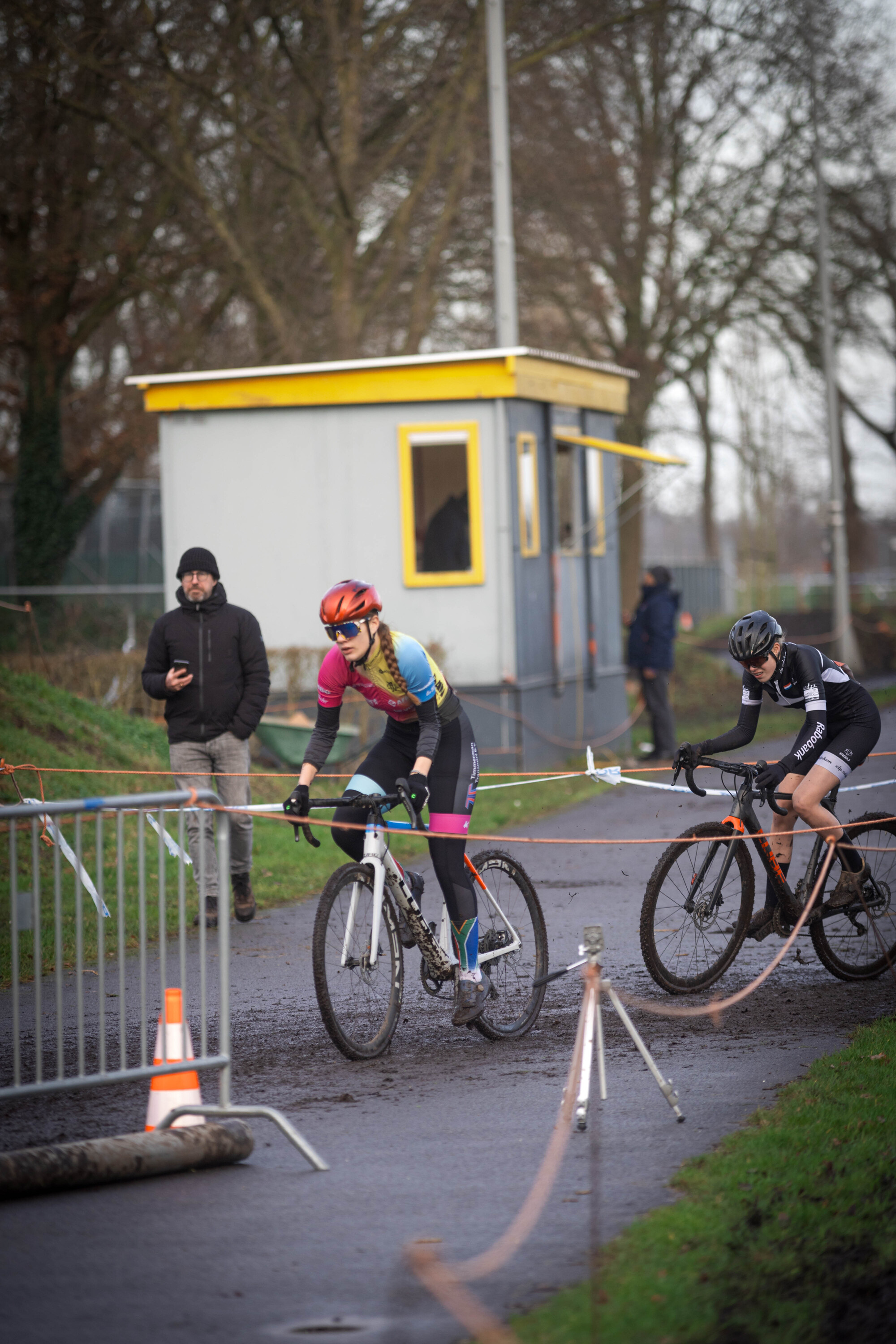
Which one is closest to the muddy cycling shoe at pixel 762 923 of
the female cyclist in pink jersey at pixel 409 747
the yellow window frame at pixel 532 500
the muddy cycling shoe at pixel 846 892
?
the muddy cycling shoe at pixel 846 892

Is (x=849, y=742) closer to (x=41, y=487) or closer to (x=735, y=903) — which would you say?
(x=735, y=903)

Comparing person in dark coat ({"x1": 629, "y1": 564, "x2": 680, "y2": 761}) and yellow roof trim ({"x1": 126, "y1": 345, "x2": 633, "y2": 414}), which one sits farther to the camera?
person in dark coat ({"x1": 629, "y1": 564, "x2": 680, "y2": 761})

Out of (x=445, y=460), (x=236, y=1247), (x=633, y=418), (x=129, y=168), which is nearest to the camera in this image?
(x=236, y=1247)

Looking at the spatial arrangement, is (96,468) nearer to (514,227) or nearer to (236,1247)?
(514,227)

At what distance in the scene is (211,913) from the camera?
9500 mm

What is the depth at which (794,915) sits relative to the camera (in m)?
7.88

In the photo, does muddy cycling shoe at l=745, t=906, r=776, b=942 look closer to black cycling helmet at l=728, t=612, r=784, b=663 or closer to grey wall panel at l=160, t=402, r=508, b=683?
black cycling helmet at l=728, t=612, r=784, b=663

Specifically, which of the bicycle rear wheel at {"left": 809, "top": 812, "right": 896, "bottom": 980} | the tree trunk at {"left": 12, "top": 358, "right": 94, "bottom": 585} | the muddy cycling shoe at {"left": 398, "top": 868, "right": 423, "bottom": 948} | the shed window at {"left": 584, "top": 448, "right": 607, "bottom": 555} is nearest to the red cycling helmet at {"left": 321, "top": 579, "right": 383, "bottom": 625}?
the muddy cycling shoe at {"left": 398, "top": 868, "right": 423, "bottom": 948}

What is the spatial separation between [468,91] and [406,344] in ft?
11.0

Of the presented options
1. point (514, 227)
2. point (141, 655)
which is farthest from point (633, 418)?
point (141, 655)

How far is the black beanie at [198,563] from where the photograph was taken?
9664 mm

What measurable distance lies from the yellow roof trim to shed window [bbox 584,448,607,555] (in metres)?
2.23

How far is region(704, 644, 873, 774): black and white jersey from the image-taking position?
783cm

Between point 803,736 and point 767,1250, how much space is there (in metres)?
3.81
